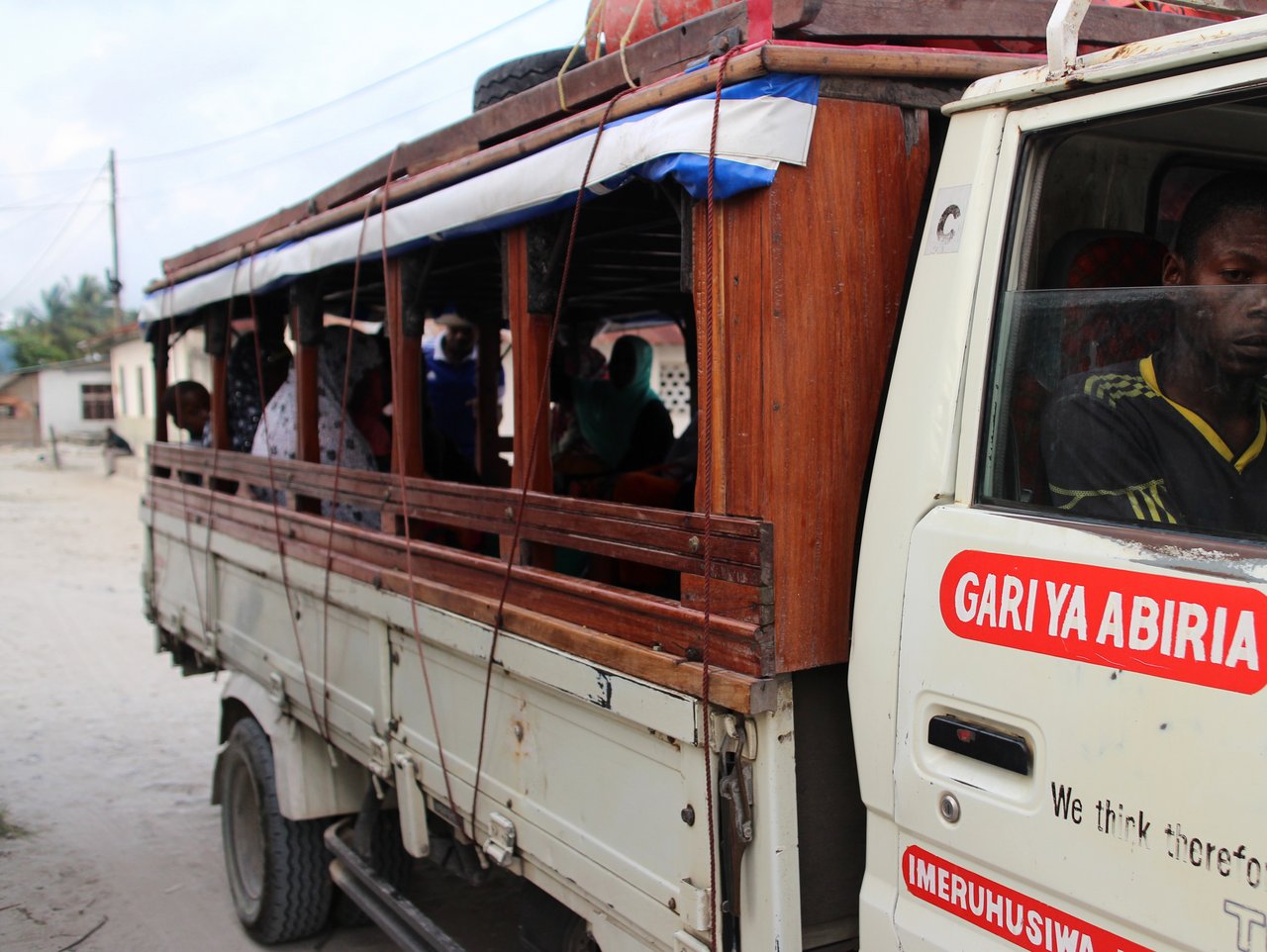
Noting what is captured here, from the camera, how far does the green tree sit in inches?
1885

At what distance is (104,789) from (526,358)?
437cm

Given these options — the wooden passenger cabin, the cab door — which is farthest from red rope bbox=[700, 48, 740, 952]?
the cab door

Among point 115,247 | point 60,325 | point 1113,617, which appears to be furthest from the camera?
point 60,325

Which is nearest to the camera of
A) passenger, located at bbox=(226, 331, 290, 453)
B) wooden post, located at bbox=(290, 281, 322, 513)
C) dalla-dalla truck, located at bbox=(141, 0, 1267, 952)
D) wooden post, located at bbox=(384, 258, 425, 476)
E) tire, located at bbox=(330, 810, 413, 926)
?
dalla-dalla truck, located at bbox=(141, 0, 1267, 952)

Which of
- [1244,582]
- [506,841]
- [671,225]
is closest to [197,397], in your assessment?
[671,225]

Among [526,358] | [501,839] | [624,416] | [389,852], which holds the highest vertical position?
[526,358]

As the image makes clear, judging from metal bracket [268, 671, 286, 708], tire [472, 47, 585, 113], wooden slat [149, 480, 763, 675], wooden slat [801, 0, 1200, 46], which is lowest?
metal bracket [268, 671, 286, 708]

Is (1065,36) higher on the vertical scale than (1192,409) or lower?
higher

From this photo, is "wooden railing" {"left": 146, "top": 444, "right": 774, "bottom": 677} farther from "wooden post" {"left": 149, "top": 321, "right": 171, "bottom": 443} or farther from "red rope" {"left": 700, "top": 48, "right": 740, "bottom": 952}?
"wooden post" {"left": 149, "top": 321, "right": 171, "bottom": 443}

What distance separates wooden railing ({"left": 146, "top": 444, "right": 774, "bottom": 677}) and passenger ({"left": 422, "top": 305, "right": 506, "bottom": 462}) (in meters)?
2.28

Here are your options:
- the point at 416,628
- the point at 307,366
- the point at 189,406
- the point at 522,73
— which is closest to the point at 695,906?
the point at 416,628

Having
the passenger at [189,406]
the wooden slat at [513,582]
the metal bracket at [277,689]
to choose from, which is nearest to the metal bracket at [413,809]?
the wooden slat at [513,582]

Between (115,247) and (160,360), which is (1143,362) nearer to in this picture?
(160,360)

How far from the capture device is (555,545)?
2.44m
